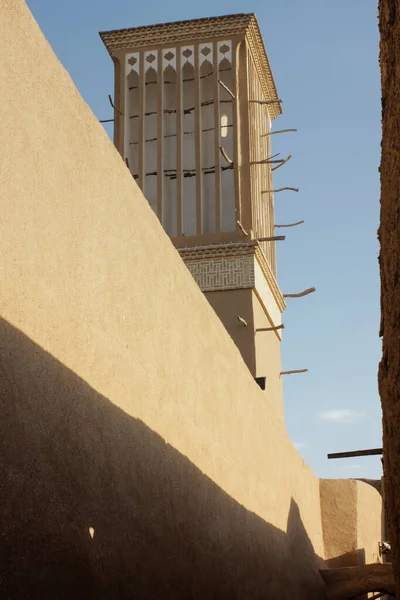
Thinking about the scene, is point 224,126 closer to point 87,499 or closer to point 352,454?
point 352,454

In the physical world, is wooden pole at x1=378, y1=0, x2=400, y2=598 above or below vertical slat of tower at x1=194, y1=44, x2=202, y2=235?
below

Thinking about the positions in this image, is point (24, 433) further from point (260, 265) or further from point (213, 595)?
point (260, 265)

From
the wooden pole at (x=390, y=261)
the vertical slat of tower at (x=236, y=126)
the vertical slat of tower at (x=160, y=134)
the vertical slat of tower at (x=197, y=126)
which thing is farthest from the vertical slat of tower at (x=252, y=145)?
the wooden pole at (x=390, y=261)

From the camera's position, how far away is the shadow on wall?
219 cm

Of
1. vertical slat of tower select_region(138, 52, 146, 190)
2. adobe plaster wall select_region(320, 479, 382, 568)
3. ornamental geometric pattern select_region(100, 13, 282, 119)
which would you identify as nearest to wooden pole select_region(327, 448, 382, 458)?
adobe plaster wall select_region(320, 479, 382, 568)

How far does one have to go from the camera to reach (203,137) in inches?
442

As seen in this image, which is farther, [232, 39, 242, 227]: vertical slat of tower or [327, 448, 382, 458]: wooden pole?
[232, 39, 242, 227]: vertical slat of tower

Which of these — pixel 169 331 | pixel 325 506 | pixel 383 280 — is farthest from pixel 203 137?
pixel 383 280

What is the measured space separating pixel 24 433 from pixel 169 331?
167 centimetres

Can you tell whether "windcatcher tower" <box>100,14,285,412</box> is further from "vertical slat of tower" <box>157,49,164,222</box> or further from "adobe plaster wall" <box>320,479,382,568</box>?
"adobe plaster wall" <box>320,479,382,568</box>

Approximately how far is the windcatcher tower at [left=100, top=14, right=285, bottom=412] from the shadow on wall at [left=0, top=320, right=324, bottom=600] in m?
6.42

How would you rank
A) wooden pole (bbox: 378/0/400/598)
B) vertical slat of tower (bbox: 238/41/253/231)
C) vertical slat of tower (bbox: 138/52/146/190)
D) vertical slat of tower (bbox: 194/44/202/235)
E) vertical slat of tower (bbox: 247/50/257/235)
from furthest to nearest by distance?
vertical slat of tower (bbox: 138/52/146/190) → vertical slat of tower (bbox: 194/44/202/235) → vertical slat of tower (bbox: 247/50/257/235) → vertical slat of tower (bbox: 238/41/253/231) → wooden pole (bbox: 378/0/400/598)

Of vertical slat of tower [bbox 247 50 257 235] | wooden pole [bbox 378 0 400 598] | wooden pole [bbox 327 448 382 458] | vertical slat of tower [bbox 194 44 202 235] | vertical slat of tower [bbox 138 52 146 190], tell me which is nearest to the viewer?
wooden pole [bbox 378 0 400 598]

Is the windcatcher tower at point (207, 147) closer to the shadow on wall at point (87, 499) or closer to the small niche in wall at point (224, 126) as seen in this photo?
the small niche in wall at point (224, 126)
